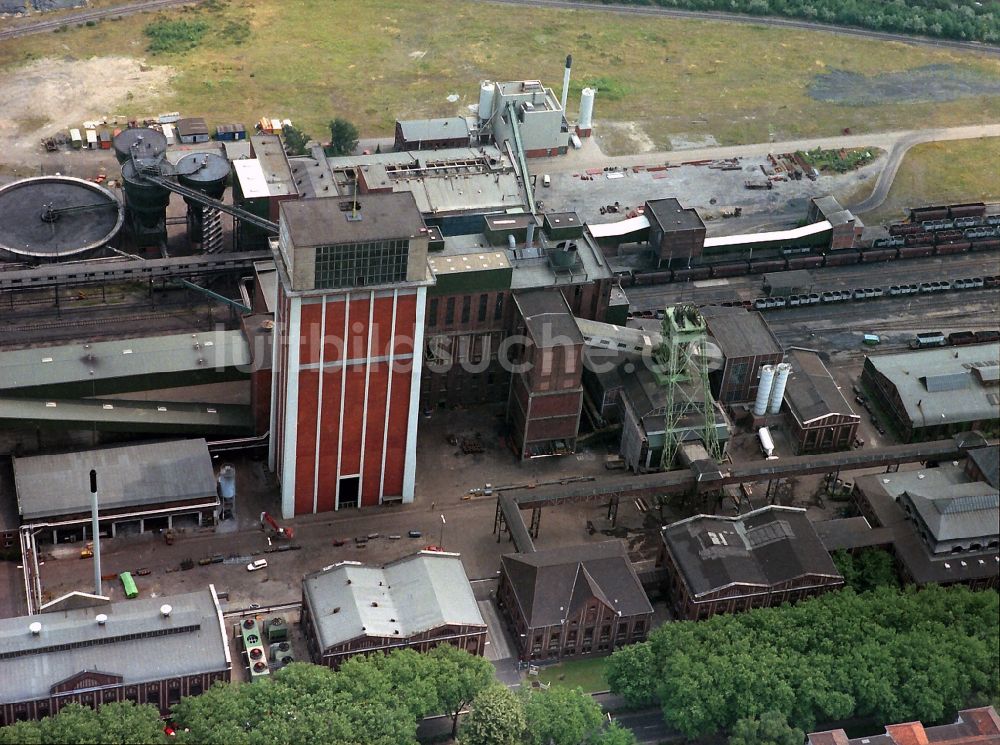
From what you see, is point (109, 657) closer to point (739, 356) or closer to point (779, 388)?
point (739, 356)

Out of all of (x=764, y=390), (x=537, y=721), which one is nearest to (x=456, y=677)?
(x=537, y=721)

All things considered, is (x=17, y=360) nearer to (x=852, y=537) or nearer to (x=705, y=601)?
(x=705, y=601)

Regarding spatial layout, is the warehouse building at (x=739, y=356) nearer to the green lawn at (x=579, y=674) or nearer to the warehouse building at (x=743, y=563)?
the warehouse building at (x=743, y=563)

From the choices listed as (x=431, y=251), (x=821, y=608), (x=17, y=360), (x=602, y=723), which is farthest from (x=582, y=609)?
(x=17, y=360)

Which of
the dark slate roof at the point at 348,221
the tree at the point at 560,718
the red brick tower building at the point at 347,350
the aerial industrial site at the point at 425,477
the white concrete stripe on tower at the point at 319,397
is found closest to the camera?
the tree at the point at 560,718

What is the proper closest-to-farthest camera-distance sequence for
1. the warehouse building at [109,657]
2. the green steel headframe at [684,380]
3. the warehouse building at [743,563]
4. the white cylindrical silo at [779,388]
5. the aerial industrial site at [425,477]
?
the warehouse building at [109,657] < the aerial industrial site at [425,477] < the warehouse building at [743,563] < the green steel headframe at [684,380] < the white cylindrical silo at [779,388]

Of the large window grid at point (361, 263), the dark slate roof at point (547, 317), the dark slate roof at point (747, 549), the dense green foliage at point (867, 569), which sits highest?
the large window grid at point (361, 263)

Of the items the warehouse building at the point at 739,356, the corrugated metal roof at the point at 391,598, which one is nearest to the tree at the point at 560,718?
the corrugated metal roof at the point at 391,598
